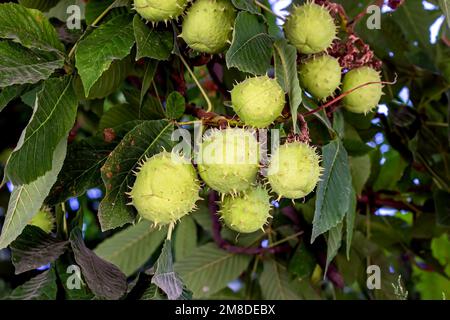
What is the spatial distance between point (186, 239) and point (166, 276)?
1047 mm

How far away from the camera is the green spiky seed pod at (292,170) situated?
135cm

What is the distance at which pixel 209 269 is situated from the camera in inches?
90.3

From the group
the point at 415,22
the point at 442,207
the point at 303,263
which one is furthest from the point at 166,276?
the point at 415,22

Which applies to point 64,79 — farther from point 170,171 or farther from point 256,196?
point 256,196

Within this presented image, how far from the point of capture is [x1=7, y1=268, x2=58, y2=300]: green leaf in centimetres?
165

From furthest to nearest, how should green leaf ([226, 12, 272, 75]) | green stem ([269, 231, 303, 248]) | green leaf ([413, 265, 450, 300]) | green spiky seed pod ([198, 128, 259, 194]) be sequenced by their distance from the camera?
green leaf ([413, 265, 450, 300])
green stem ([269, 231, 303, 248])
green leaf ([226, 12, 272, 75])
green spiky seed pod ([198, 128, 259, 194])

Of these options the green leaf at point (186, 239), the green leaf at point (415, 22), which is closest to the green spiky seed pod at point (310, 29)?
the green leaf at point (415, 22)

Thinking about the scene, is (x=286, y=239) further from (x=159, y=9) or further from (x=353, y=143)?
(x=159, y=9)

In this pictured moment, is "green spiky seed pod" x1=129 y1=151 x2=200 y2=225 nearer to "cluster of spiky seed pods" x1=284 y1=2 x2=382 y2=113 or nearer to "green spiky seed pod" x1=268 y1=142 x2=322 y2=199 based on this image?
"green spiky seed pod" x1=268 y1=142 x2=322 y2=199

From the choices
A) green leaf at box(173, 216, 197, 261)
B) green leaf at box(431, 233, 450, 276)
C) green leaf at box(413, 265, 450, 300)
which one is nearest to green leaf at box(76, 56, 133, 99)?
green leaf at box(173, 216, 197, 261)

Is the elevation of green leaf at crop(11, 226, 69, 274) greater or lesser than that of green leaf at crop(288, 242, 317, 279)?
greater

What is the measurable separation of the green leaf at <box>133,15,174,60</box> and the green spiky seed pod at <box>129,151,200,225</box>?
0.24 meters

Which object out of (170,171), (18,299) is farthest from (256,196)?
(18,299)
